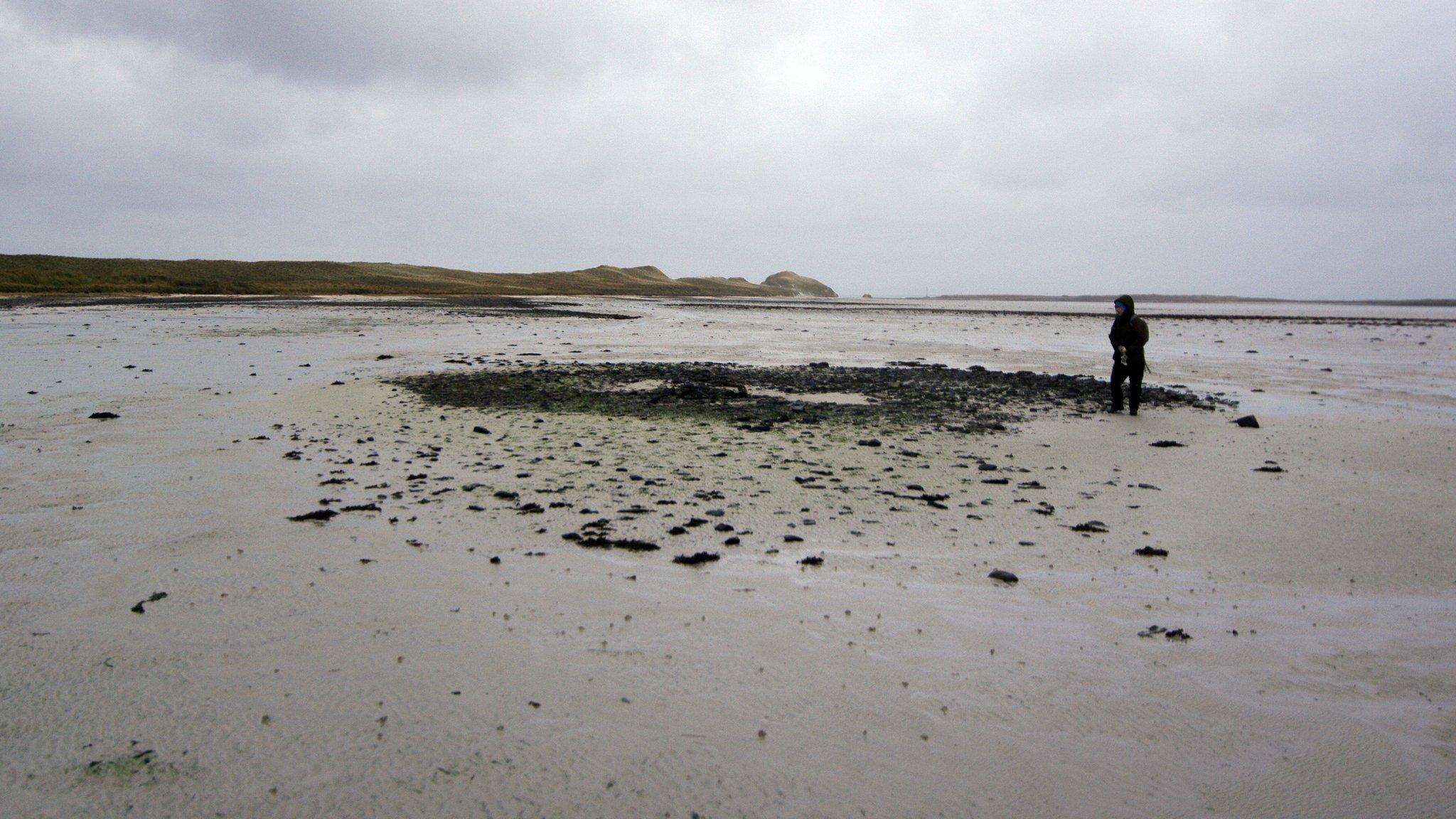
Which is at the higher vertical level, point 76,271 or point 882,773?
point 76,271

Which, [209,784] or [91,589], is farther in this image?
[91,589]

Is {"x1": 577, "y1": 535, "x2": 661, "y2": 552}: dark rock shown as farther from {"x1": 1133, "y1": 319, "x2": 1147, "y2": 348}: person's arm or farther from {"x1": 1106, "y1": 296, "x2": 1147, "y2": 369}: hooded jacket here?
{"x1": 1133, "y1": 319, "x2": 1147, "y2": 348}: person's arm

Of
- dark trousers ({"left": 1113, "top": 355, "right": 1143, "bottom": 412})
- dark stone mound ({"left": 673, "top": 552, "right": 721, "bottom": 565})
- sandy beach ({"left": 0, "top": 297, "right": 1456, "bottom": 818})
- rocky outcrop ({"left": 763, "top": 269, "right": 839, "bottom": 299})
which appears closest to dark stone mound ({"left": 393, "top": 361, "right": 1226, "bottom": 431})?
dark trousers ({"left": 1113, "top": 355, "right": 1143, "bottom": 412})

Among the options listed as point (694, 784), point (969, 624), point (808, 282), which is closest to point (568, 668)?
point (694, 784)

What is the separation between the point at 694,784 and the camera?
9.90 ft

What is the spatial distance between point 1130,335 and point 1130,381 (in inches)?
26.6

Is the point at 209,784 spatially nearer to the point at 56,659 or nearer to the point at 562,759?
the point at 562,759

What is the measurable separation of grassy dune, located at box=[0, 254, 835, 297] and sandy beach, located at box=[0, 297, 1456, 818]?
51.1m

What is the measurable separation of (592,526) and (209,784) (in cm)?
322

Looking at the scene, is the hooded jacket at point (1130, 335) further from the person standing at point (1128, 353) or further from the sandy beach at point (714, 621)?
the sandy beach at point (714, 621)

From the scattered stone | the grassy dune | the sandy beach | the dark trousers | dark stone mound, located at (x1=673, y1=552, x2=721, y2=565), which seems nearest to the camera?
the sandy beach

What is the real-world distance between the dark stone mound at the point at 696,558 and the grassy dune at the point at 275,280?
54298mm

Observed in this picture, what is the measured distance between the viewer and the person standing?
1210 centimetres

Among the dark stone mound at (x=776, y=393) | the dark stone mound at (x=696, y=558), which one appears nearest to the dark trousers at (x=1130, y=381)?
the dark stone mound at (x=776, y=393)
